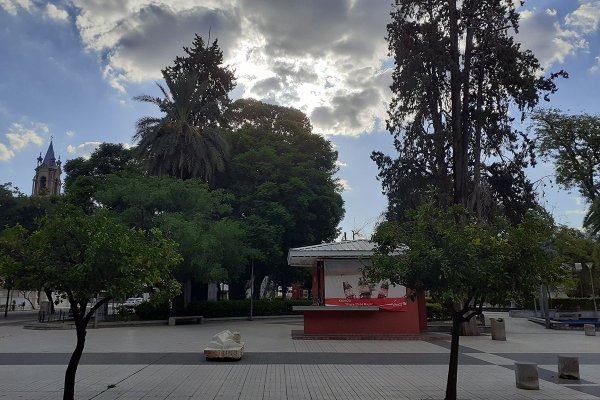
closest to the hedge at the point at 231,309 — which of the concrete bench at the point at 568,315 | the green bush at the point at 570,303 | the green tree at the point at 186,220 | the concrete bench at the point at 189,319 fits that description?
the concrete bench at the point at 189,319

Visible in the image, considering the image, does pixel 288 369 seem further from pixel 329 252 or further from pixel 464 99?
pixel 464 99

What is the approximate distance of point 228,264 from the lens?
30.0 meters

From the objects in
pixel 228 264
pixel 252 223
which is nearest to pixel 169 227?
pixel 228 264

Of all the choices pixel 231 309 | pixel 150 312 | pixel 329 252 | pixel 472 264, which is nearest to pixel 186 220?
pixel 150 312

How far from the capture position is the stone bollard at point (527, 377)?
34.2 ft

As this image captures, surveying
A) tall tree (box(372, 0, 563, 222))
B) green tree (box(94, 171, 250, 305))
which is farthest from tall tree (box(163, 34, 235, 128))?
tall tree (box(372, 0, 563, 222))

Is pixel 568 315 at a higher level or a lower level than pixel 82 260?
lower

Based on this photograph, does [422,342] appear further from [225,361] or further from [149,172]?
[149,172]

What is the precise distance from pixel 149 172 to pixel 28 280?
2665cm

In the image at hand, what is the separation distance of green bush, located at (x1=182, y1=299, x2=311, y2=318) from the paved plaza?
13609 mm

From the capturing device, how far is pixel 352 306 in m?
21.4

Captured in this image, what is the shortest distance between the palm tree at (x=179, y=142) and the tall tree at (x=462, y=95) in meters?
14.6

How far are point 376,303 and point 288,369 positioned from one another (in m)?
9.81

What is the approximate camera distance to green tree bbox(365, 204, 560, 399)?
8.66 m
